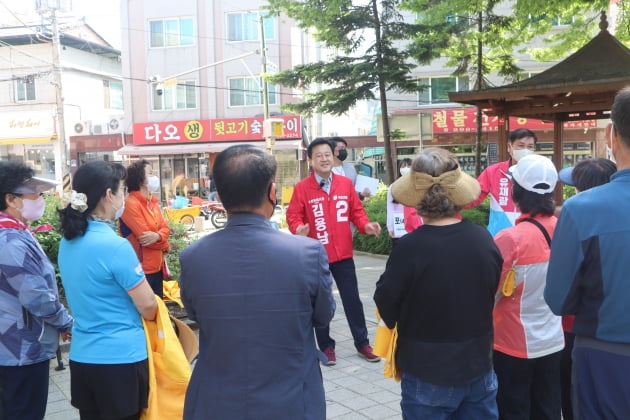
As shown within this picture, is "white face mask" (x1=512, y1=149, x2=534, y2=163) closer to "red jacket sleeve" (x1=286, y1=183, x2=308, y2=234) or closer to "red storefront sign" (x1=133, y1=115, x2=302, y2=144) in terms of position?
"red jacket sleeve" (x1=286, y1=183, x2=308, y2=234)

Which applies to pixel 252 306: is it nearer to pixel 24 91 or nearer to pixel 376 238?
pixel 376 238

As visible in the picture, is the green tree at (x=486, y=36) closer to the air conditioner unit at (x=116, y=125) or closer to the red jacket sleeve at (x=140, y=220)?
the red jacket sleeve at (x=140, y=220)

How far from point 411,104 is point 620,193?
2333 centimetres

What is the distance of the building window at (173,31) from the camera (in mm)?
26953

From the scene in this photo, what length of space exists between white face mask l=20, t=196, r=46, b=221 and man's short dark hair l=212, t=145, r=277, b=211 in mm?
1638

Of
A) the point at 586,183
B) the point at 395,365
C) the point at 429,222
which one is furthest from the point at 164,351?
the point at 586,183

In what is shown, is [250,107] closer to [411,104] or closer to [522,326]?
[411,104]

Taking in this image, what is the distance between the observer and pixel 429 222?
250 centimetres

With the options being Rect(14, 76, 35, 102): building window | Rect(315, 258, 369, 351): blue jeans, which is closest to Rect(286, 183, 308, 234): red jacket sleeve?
Rect(315, 258, 369, 351): blue jeans

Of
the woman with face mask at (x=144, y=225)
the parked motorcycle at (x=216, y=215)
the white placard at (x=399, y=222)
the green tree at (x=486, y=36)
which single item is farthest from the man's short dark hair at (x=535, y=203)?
the parked motorcycle at (x=216, y=215)

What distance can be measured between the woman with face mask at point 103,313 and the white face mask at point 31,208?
46 cm

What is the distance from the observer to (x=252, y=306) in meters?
1.96

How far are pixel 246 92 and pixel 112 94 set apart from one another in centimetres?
A: 1278

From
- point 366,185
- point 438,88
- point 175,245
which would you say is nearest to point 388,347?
point 366,185
